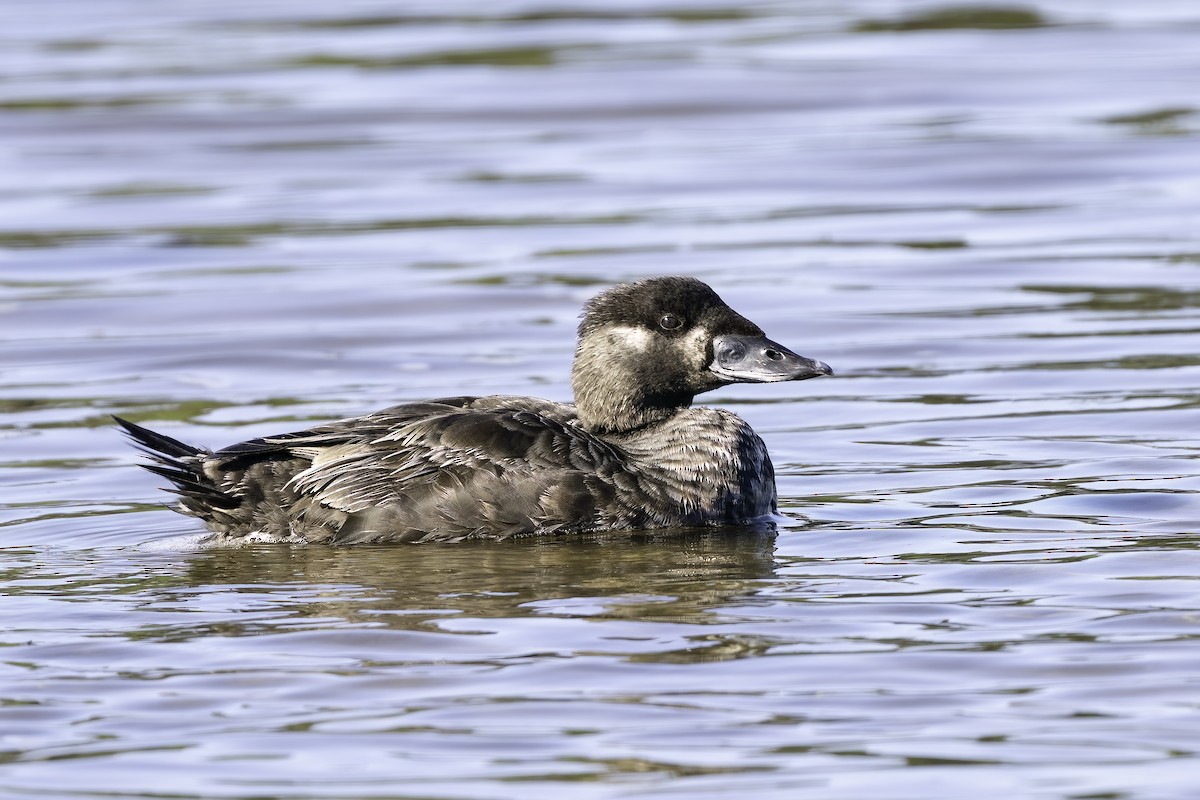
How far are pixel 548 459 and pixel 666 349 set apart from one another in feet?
2.65

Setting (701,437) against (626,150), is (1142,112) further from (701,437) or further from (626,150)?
(701,437)

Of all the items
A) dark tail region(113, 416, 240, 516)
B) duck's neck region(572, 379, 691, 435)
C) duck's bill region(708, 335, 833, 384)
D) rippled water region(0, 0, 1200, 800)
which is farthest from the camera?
duck's neck region(572, 379, 691, 435)

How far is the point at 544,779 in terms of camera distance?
18.6ft

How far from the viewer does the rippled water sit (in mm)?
6035

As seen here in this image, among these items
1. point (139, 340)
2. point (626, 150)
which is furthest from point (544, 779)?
point (626, 150)

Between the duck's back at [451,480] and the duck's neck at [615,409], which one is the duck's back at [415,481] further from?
the duck's neck at [615,409]

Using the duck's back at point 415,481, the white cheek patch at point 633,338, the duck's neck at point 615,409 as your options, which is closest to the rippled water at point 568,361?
the duck's back at point 415,481

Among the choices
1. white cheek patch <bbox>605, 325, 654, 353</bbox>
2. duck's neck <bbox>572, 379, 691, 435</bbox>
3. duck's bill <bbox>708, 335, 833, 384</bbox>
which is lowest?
duck's neck <bbox>572, 379, 691, 435</bbox>

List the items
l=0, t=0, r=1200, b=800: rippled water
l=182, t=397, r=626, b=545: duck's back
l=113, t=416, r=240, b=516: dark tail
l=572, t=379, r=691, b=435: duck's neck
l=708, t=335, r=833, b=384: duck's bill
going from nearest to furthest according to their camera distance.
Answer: l=0, t=0, r=1200, b=800: rippled water, l=182, t=397, r=626, b=545: duck's back, l=113, t=416, r=240, b=516: dark tail, l=708, t=335, r=833, b=384: duck's bill, l=572, t=379, r=691, b=435: duck's neck

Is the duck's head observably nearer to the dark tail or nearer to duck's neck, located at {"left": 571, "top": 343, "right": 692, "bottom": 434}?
duck's neck, located at {"left": 571, "top": 343, "right": 692, "bottom": 434}

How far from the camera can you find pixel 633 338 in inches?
364

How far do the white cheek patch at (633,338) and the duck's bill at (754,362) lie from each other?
0.29 metres

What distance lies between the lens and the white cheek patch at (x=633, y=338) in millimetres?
9227

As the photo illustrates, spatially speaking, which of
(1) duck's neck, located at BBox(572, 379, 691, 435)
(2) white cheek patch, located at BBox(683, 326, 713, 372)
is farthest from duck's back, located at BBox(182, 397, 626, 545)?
(2) white cheek patch, located at BBox(683, 326, 713, 372)
